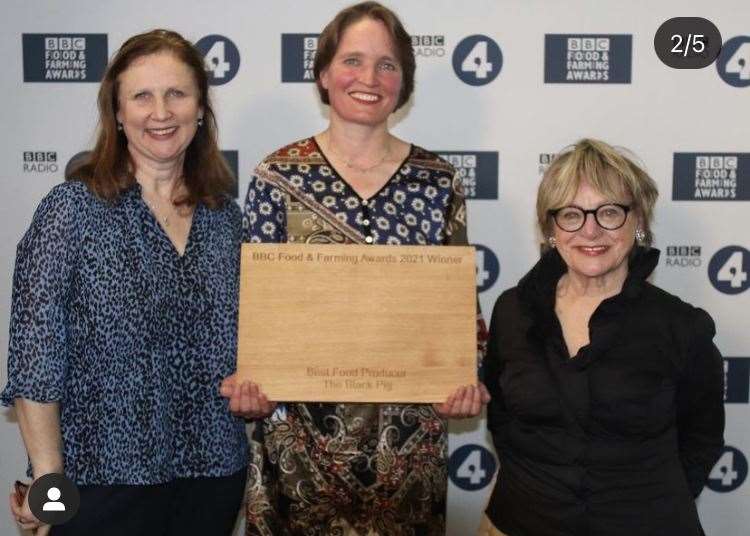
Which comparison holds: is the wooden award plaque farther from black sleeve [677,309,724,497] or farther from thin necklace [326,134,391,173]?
black sleeve [677,309,724,497]

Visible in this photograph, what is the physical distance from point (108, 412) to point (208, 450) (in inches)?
10.0

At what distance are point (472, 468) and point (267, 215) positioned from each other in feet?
4.98

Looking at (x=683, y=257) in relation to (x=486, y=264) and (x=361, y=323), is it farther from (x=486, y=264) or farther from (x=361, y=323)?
(x=361, y=323)

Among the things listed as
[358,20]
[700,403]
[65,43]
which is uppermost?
[65,43]

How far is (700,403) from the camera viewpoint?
1934mm

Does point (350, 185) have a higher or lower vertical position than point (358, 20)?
lower

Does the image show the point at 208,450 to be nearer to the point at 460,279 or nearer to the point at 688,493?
the point at 460,279

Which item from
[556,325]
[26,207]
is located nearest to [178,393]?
[556,325]

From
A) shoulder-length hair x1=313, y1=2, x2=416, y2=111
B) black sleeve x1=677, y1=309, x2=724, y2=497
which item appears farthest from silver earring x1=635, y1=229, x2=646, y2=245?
shoulder-length hair x1=313, y1=2, x2=416, y2=111

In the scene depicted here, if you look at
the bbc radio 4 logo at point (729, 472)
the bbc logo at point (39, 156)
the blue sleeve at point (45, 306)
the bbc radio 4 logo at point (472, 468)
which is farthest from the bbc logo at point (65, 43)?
the bbc radio 4 logo at point (729, 472)

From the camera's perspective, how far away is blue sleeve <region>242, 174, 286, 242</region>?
6.44 ft

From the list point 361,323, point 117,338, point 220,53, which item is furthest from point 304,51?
point 117,338

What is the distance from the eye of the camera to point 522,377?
192 cm

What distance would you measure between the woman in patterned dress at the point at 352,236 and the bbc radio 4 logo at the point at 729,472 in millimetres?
1499
